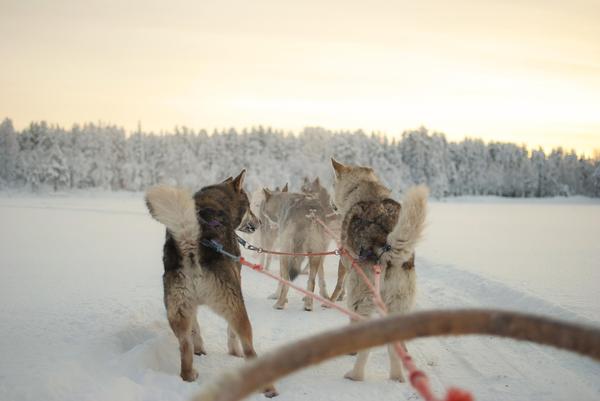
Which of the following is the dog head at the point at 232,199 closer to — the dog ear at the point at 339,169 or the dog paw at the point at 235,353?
the dog ear at the point at 339,169

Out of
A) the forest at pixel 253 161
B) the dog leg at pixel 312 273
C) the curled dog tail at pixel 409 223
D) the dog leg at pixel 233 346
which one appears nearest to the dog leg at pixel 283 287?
the dog leg at pixel 312 273

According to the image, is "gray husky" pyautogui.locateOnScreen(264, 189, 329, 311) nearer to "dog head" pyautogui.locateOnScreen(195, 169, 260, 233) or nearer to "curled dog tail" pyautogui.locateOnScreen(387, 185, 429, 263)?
"dog head" pyautogui.locateOnScreen(195, 169, 260, 233)

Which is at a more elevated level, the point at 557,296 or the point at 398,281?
the point at 398,281

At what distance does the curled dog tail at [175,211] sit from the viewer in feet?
14.0

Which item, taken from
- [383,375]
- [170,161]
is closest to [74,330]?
[383,375]

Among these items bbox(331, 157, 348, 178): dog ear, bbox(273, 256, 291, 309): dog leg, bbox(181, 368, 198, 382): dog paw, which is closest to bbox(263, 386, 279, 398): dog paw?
bbox(181, 368, 198, 382): dog paw

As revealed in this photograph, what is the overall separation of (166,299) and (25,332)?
257 centimetres

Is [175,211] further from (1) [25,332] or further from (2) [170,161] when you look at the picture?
(2) [170,161]

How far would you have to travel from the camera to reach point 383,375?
5199mm

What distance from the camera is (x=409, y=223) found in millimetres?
4371

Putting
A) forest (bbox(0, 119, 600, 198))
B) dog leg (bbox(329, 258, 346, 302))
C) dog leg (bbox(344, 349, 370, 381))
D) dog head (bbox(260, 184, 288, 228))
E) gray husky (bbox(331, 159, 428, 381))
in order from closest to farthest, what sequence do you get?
gray husky (bbox(331, 159, 428, 381)), dog leg (bbox(344, 349, 370, 381)), dog leg (bbox(329, 258, 346, 302)), dog head (bbox(260, 184, 288, 228)), forest (bbox(0, 119, 600, 198))

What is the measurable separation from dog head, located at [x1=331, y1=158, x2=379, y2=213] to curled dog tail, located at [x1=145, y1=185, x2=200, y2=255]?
2.67 m

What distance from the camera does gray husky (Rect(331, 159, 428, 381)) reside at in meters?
4.39

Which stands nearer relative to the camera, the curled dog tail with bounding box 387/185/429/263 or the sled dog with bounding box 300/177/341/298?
the curled dog tail with bounding box 387/185/429/263
